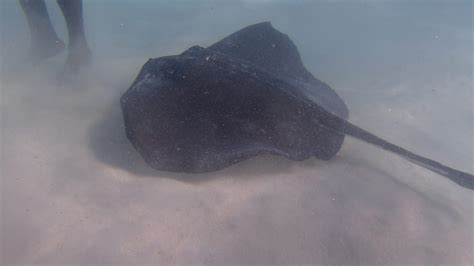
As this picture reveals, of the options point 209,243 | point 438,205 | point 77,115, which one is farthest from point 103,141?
point 438,205

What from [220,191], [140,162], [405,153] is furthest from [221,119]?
[405,153]

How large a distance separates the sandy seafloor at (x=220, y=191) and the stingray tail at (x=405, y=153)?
1.50 ft

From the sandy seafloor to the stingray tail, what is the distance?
0.46 m

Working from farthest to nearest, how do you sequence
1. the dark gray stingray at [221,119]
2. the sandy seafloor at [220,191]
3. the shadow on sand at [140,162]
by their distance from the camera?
the shadow on sand at [140,162] → the dark gray stingray at [221,119] → the sandy seafloor at [220,191]

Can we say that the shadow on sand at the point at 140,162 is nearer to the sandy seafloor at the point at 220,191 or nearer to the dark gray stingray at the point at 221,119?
the sandy seafloor at the point at 220,191

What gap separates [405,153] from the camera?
4152 millimetres

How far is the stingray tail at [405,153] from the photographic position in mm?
3980

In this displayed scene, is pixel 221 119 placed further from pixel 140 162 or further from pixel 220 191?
pixel 140 162

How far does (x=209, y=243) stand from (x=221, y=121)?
1.59m

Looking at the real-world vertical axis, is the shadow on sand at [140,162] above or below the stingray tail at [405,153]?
below

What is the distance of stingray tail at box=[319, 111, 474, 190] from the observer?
398 centimetres

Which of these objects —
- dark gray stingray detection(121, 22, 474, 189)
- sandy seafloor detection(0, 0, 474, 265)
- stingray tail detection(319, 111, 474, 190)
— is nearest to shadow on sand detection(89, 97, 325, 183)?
sandy seafloor detection(0, 0, 474, 265)

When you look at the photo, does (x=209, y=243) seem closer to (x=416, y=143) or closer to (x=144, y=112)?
(x=144, y=112)

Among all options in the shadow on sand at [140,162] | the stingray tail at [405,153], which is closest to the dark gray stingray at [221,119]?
the stingray tail at [405,153]
